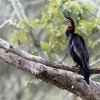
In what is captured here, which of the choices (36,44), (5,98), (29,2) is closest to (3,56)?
(36,44)

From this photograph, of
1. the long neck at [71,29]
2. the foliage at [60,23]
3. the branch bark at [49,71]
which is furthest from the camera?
the foliage at [60,23]

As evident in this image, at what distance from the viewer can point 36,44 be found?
12.2 ft

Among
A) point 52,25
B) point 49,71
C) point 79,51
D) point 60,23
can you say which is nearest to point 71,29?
point 79,51

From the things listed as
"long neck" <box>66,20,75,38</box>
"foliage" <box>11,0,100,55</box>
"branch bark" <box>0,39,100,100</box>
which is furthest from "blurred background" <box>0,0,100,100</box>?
"branch bark" <box>0,39,100,100</box>

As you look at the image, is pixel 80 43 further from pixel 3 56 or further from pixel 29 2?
pixel 29 2

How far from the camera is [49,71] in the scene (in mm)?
2023

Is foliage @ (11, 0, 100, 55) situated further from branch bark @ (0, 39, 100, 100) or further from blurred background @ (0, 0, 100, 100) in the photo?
branch bark @ (0, 39, 100, 100)

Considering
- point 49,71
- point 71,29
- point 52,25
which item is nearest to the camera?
point 49,71

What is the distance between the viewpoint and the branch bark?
198 cm

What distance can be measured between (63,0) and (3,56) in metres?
1.26

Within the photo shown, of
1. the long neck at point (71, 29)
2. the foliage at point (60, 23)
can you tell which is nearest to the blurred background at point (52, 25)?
the foliage at point (60, 23)

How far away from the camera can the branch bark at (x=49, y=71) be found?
77.9 inches

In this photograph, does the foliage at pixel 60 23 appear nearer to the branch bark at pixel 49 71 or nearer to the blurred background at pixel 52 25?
the blurred background at pixel 52 25

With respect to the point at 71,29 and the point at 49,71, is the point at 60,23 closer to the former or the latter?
the point at 71,29
